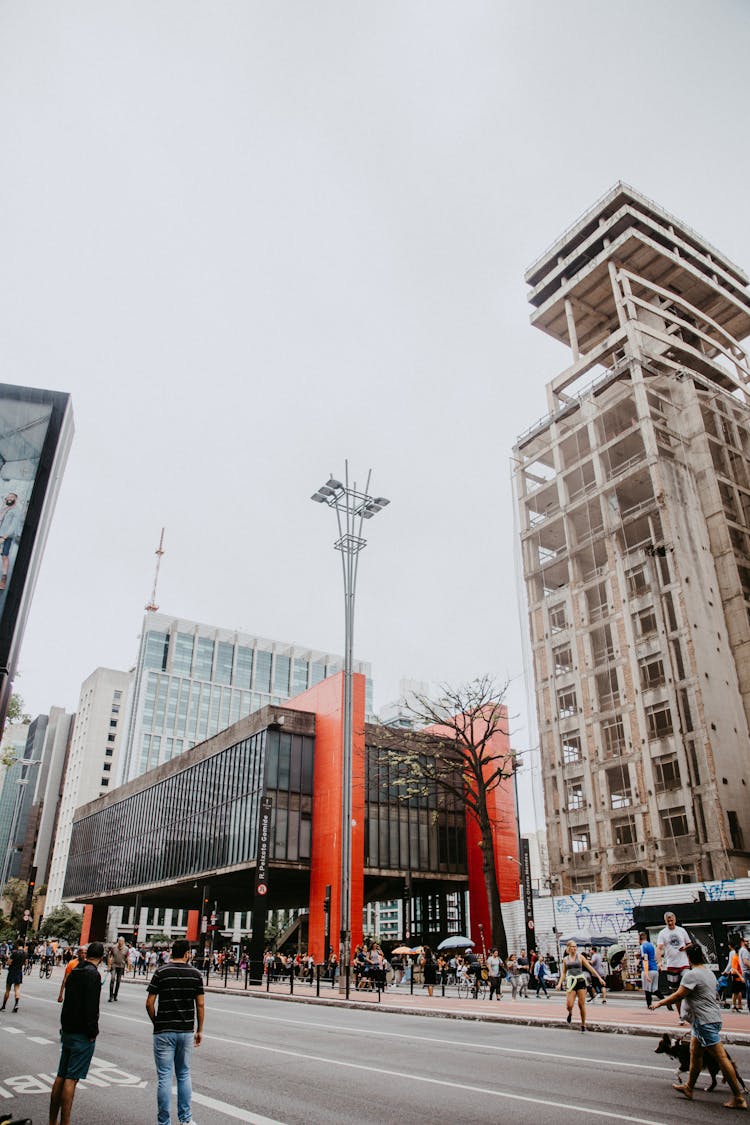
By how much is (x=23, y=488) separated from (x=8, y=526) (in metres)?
0.72

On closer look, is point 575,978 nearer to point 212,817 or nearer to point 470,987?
point 470,987

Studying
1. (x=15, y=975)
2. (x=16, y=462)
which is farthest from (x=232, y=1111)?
(x=15, y=975)

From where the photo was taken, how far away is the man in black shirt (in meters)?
6.54

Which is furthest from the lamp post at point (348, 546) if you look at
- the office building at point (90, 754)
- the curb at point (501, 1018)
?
the office building at point (90, 754)

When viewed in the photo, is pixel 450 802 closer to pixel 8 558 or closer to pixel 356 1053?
pixel 356 1053

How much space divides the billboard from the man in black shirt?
4.53m

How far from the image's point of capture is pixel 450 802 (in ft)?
172

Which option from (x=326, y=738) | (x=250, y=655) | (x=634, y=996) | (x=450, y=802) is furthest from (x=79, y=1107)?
(x=250, y=655)

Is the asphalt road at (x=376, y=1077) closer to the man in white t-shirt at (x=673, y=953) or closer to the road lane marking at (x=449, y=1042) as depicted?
the road lane marking at (x=449, y=1042)

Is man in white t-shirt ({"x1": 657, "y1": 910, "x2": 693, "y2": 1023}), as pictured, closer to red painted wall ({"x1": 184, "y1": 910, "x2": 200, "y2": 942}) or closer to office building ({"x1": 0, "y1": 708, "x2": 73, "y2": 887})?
red painted wall ({"x1": 184, "y1": 910, "x2": 200, "y2": 942})

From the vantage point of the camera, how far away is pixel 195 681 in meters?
144

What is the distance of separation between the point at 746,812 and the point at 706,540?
17.2 m

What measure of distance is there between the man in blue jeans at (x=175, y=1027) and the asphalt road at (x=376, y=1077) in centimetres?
63

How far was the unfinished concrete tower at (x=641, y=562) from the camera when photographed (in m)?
41.8
